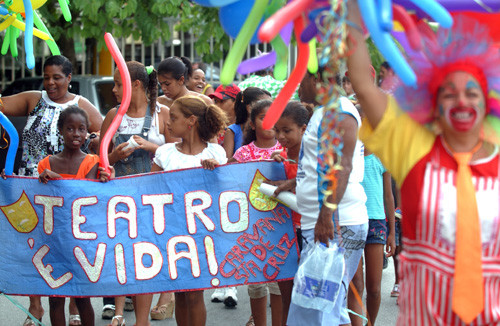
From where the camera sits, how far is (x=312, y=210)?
457cm

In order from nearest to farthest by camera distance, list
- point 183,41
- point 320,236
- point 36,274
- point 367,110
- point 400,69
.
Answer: point 400,69
point 367,110
point 320,236
point 36,274
point 183,41

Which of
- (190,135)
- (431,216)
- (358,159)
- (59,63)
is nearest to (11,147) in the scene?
(59,63)

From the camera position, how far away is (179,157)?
18.0 feet

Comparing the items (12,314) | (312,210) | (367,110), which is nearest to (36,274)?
(12,314)

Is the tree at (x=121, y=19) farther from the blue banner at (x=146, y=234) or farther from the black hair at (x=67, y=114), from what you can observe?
the blue banner at (x=146, y=234)

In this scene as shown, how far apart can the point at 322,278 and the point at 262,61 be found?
130 centimetres

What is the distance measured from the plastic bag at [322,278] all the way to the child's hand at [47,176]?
1942mm

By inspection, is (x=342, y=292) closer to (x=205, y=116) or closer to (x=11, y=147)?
(x=205, y=116)

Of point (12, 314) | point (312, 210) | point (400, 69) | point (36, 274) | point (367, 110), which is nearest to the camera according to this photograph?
point (400, 69)

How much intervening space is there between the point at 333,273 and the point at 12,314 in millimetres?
3421

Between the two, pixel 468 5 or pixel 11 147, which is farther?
pixel 11 147

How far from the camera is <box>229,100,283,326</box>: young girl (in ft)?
18.3

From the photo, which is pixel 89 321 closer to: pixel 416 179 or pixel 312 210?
pixel 312 210

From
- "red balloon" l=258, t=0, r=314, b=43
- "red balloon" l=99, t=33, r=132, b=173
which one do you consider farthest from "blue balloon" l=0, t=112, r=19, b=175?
"red balloon" l=258, t=0, r=314, b=43
